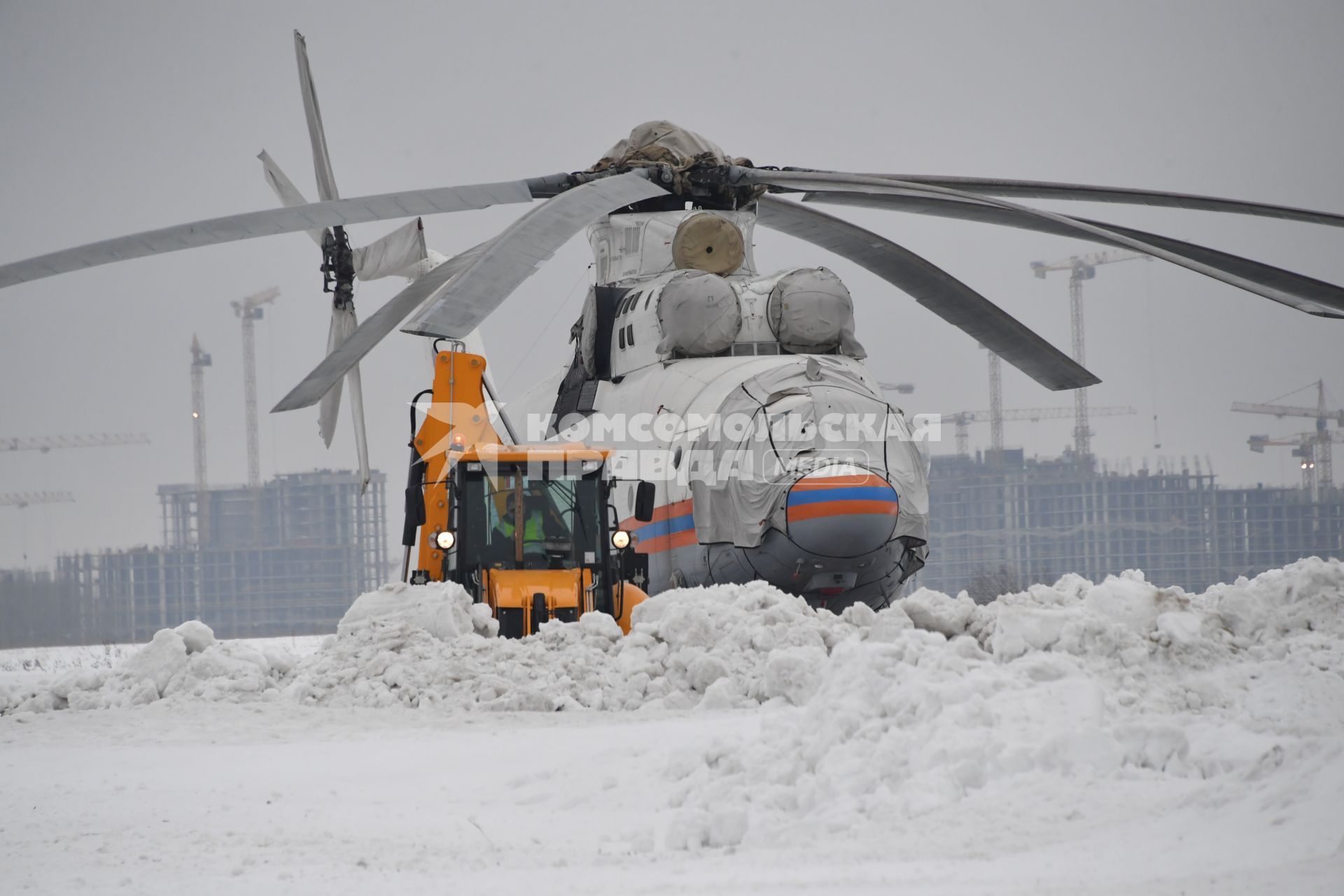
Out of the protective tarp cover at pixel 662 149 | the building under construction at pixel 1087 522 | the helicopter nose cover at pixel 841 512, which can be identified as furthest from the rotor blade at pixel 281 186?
the building under construction at pixel 1087 522

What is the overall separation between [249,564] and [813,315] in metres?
69.0

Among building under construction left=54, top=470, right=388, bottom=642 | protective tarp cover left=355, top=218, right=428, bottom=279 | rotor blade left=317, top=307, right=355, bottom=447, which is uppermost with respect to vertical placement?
protective tarp cover left=355, top=218, right=428, bottom=279

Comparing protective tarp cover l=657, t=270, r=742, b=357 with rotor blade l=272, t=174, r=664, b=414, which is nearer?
rotor blade l=272, t=174, r=664, b=414

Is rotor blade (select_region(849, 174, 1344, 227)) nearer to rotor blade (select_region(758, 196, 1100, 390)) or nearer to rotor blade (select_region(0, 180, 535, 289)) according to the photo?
rotor blade (select_region(758, 196, 1100, 390))

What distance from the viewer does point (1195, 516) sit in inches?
2913

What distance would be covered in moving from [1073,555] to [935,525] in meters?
6.93

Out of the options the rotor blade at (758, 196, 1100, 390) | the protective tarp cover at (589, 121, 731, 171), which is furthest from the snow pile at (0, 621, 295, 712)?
the protective tarp cover at (589, 121, 731, 171)

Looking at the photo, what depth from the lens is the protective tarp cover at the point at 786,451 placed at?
14750 millimetres

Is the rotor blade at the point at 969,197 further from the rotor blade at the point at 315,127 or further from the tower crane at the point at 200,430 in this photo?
the tower crane at the point at 200,430

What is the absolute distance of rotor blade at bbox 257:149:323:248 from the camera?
1780 centimetres

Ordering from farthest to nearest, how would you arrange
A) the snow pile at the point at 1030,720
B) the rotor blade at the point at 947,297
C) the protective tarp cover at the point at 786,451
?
1. the protective tarp cover at the point at 786,451
2. the rotor blade at the point at 947,297
3. the snow pile at the point at 1030,720

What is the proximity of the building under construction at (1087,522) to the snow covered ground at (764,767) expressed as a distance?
5505cm

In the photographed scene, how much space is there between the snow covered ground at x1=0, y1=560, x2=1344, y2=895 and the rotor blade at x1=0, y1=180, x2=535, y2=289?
3.34m

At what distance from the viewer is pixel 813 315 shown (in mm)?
16984
